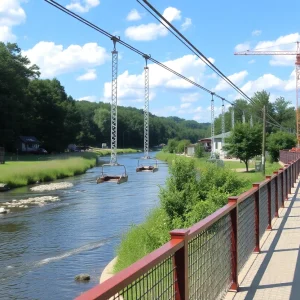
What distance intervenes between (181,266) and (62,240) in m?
15.8

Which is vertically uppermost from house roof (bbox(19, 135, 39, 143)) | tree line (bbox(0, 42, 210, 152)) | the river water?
Answer: tree line (bbox(0, 42, 210, 152))

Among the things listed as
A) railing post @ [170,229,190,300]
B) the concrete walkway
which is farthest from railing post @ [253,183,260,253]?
railing post @ [170,229,190,300]

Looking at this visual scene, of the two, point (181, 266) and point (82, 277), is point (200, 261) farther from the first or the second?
point (82, 277)

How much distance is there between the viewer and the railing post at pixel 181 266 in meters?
3.98

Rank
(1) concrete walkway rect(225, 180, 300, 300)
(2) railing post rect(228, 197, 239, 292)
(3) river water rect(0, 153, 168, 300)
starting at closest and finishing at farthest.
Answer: (1) concrete walkway rect(225, 180, 300, 300), (2) railing post rect(228, 197, 239, 292), (3) river water rect(0, 153, 168, 300)

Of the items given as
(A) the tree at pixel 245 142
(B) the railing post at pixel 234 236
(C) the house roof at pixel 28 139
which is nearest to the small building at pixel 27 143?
(C) the house roof at pixel 28 139

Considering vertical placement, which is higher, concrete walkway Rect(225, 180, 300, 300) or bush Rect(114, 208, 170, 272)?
concrete walkway Rect(225, 180, 300, 300)

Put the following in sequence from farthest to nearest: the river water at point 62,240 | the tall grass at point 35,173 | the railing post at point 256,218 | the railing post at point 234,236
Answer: the tall grass at point 35,173, the river water at point 62,240, the railing post at point 256,218, the railing post at point 234,236

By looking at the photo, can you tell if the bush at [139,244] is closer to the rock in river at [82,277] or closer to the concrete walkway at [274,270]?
the rock in river at [82,277]

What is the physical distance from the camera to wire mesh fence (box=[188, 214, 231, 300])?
4816 millimetres

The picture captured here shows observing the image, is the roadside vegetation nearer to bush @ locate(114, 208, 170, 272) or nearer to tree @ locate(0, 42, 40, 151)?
bush @ locate(114, 208, 170, 272)

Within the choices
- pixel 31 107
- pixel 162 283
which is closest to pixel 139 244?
pixel 162 283

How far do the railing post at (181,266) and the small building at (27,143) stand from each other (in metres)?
92.2

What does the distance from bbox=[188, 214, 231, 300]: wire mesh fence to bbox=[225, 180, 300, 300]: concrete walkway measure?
11.6 inches
